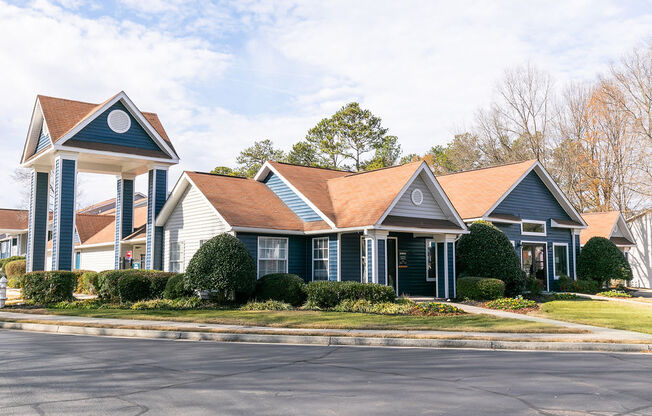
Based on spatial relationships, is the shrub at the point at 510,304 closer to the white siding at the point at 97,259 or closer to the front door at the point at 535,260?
the front door at the point at 535,260

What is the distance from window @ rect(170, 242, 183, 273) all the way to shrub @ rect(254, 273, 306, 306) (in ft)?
20.5

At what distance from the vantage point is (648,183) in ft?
134

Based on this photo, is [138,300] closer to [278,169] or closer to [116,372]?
[278,169]

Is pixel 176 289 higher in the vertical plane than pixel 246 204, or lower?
lower

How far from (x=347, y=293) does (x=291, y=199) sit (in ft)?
23.9

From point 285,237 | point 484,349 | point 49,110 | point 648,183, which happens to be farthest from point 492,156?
point 484,349

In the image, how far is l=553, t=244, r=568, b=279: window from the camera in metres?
31.5

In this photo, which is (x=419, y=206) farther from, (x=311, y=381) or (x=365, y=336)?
(x=311, y=381)

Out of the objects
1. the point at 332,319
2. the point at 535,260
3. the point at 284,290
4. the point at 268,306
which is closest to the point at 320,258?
the point at 284,290

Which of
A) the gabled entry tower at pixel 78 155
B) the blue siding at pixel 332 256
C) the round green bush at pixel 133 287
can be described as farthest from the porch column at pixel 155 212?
the blue siding at pixel 332 256

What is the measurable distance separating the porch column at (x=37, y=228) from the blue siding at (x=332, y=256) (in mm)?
14875

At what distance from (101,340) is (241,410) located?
7980 millimetres

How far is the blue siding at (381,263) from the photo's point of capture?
70.0 ft

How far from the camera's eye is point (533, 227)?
3041cm
